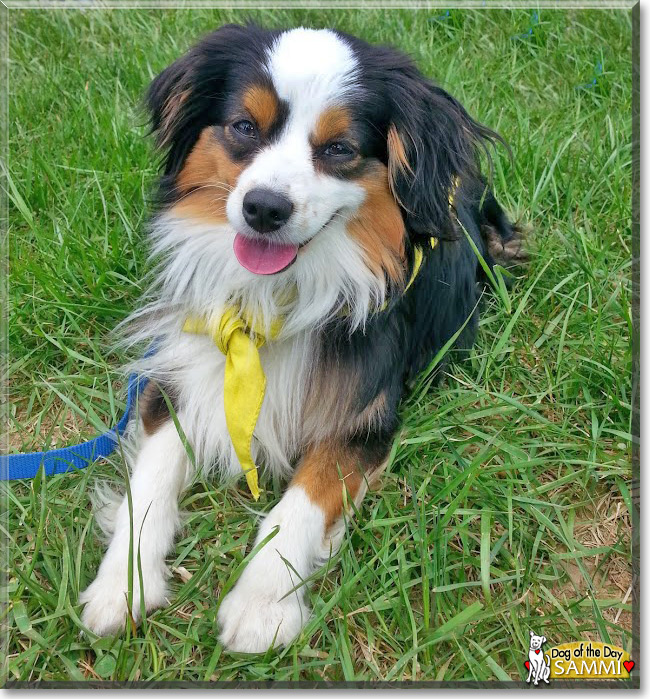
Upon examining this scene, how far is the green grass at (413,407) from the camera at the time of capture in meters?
2.11

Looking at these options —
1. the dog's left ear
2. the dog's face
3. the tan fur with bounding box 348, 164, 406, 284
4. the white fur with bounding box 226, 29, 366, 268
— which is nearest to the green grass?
the dog's face

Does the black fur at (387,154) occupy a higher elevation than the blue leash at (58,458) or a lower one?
higher

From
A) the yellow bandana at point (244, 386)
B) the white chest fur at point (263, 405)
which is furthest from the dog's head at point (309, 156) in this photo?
the white chest fur at point (263, 405)

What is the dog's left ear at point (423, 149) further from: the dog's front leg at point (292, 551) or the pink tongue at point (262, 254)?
the dog's front leg at point (292, 551)

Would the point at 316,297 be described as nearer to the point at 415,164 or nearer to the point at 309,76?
the point at 415,164

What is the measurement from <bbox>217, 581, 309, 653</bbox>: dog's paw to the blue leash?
70 centimetres

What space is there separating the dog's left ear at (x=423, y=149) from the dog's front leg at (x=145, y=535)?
1159 mm

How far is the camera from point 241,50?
2428 millimetres

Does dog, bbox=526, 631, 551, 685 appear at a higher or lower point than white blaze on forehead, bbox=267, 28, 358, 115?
lower

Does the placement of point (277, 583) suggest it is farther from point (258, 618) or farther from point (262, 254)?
point (262, 254)

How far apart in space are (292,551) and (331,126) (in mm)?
1340

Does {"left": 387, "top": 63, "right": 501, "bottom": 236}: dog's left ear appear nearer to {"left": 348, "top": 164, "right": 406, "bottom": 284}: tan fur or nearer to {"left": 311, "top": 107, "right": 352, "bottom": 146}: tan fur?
{"left": 348, "top": 164, "right": 406, "bottom": 284}: tan fur

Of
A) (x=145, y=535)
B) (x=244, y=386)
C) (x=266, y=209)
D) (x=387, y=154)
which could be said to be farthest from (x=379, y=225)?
(x=145, y=535)

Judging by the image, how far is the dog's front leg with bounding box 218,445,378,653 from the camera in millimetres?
2090
